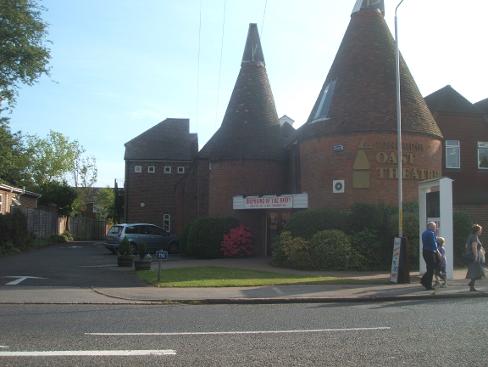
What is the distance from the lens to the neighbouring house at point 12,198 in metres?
32.7

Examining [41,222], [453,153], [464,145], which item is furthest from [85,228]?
[464,145]

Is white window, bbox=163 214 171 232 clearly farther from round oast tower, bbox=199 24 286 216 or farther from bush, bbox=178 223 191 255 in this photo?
round oast tower, bbox=199 24 286 216

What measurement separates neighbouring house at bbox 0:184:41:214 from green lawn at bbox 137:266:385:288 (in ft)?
56.0

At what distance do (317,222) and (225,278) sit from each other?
17.8 ft

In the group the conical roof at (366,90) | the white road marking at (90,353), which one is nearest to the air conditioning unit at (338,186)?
the conical roof at (366,90)

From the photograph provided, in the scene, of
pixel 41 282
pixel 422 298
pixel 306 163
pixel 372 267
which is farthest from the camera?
pixel 306 163

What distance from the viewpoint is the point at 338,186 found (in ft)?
74.0

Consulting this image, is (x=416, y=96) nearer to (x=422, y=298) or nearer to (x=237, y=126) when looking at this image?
(x=237, y=126)

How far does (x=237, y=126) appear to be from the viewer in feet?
94.1

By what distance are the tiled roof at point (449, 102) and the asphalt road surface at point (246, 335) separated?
1878cm

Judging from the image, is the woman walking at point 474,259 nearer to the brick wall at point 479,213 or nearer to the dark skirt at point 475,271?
the dark skirt at point 475,271

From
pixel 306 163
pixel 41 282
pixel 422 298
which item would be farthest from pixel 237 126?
pixel 422 298

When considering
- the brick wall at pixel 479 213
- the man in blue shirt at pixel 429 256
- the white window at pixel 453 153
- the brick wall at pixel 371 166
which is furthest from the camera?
the white window at pixel 453 153

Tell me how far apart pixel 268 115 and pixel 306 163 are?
6.18 m
